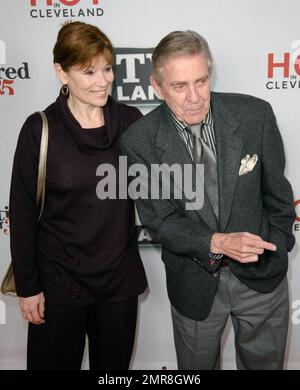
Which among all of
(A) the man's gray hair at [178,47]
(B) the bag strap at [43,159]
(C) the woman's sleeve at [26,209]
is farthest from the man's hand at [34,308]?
(A) the man's gray hair at [178,47]

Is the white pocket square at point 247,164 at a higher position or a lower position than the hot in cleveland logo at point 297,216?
higher

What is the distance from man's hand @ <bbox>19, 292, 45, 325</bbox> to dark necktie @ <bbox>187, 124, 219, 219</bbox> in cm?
67

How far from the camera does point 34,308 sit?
1.59m

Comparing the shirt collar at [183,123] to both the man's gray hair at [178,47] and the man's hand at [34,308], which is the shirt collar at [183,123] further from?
the man's hand at [34,308]

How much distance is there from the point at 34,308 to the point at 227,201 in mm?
742

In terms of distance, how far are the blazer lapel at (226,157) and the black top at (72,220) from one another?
322mm

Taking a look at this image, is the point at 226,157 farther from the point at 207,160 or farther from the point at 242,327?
the point at 242,327

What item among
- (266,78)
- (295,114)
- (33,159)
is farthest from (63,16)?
(295,114)

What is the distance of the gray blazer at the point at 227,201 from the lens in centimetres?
139

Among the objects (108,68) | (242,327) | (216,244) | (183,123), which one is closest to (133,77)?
(108,68)

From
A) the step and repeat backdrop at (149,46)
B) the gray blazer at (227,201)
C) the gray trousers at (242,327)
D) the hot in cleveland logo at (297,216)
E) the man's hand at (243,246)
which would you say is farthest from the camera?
the hot in cleveland logo at (297,216)

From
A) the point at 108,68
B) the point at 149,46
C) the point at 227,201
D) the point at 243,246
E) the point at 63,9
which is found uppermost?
the point at 63,9

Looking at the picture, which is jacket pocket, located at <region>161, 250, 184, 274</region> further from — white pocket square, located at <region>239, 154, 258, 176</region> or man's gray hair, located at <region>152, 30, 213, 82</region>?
man's gray hair, located at <region>152, 30, 213, 82</region>

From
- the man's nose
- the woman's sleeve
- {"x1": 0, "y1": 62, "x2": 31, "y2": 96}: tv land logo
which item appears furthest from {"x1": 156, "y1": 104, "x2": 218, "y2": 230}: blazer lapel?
{"x1": 0, "y1": 62, "x2": 31, "y2": 96}: tv land logo
